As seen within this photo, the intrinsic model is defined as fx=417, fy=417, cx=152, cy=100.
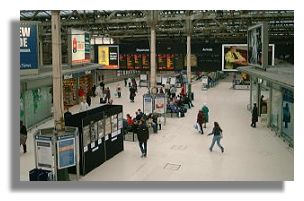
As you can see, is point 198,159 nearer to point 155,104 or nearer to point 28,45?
point 155,104

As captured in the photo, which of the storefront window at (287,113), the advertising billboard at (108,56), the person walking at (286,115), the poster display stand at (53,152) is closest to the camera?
the poster display stand at (53,152)

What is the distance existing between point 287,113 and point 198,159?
186 inches

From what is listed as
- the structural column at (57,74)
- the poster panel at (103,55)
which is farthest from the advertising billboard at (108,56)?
the structural column at (57,74)

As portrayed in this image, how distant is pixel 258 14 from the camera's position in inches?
1129

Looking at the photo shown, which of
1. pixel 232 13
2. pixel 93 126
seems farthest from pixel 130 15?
pixel 93 126

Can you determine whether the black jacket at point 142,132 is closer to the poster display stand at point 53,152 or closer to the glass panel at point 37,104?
the poster display stand at point 53,152

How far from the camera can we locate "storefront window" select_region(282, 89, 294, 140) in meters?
15.9

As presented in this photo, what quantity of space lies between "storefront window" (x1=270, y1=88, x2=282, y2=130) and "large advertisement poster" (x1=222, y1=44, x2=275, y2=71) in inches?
476

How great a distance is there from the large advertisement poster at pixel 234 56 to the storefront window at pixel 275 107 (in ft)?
39.7

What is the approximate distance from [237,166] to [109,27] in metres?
30.0

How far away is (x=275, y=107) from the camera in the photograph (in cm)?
1855

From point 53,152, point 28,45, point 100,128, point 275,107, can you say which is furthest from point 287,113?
point 28,45

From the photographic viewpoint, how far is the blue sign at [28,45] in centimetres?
1741

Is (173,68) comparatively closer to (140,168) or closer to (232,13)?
(232,13)
